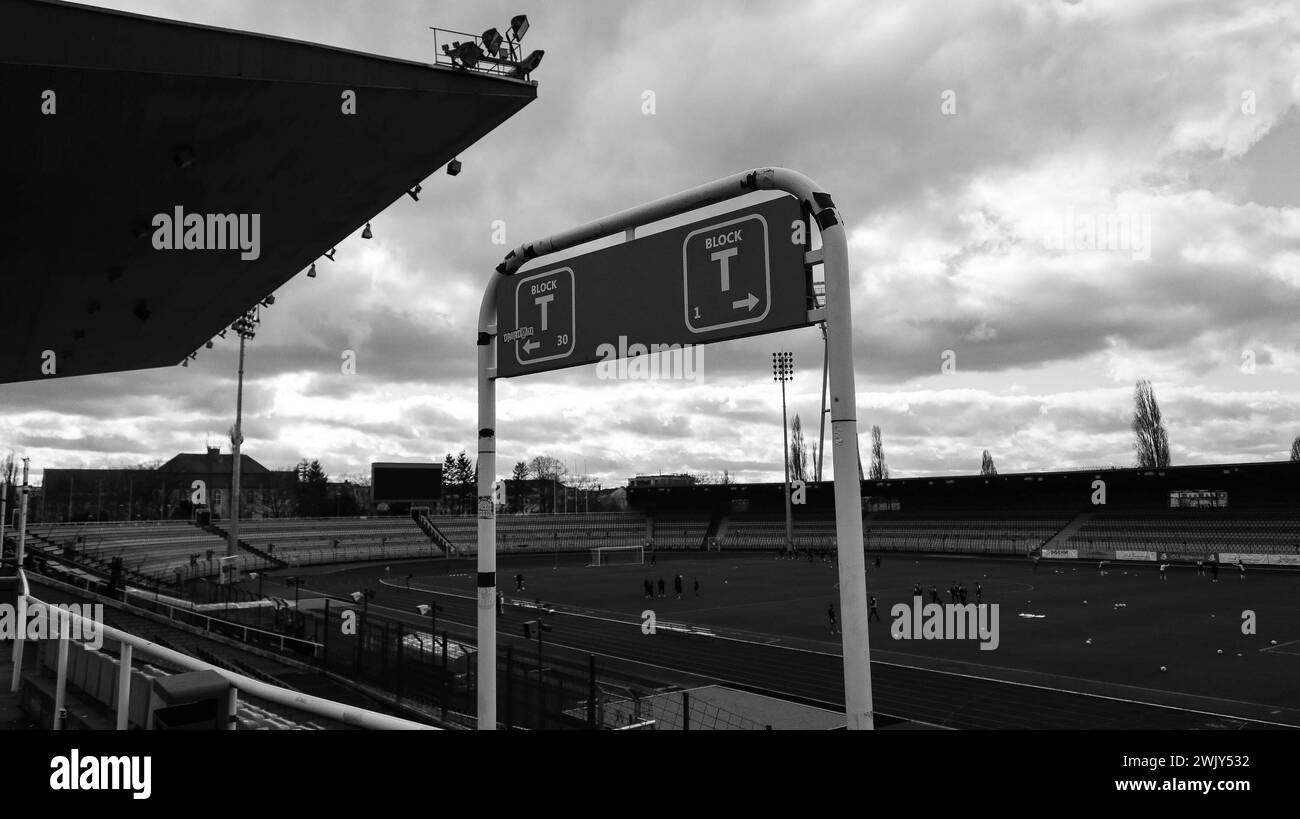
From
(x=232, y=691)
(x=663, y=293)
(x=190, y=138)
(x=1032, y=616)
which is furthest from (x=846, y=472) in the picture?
(x=1032, y=616)

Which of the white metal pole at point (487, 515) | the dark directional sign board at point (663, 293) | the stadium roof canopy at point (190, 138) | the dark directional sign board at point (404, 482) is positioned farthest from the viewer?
the dark directional sign board at point (404, 482)

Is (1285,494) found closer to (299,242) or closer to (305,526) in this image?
(299,242)

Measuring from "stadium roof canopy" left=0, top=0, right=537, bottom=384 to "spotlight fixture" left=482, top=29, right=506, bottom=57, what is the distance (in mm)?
560

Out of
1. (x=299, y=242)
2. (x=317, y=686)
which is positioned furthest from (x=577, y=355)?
(x=317, y=686)

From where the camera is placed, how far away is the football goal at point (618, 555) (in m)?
72.5

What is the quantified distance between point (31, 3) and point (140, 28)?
0.89 m

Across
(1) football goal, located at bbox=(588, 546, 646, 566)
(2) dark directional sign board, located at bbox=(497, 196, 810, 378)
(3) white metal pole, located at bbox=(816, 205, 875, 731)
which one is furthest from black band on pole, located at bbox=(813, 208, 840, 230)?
(1) football goal, located at bbox=(588, 546, 646, 566)

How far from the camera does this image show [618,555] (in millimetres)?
80188

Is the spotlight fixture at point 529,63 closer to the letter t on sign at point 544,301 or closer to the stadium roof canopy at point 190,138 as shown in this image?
the stadium roof canopy at point 190,138

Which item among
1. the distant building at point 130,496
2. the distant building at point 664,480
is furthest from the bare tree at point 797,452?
the distant building at point 130,496

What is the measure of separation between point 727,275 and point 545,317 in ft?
6.58

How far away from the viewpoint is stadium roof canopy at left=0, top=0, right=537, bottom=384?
313 inches
